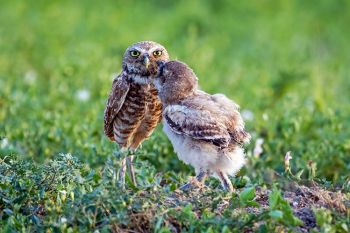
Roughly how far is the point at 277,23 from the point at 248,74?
10.9 feet

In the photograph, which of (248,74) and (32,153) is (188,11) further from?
(32,153)

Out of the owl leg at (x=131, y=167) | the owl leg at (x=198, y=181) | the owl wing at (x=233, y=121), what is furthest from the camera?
the owl leg at (x=131, y=167)

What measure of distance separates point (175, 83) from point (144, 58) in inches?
16.5

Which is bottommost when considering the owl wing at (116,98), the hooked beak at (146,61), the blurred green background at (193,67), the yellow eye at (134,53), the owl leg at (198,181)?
the owl leg at (198,181)

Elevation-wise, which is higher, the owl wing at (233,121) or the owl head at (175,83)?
the owl head at (175,83)

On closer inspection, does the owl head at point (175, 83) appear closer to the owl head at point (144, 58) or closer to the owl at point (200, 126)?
the owl at point (200, 126)

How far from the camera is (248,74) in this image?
12.0 m

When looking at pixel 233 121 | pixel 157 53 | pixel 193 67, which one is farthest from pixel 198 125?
pixel 193 67

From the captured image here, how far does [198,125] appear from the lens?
6488mm

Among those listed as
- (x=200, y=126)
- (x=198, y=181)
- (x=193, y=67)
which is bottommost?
(x=198, y=181)

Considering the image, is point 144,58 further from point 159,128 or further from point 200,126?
point 159,128

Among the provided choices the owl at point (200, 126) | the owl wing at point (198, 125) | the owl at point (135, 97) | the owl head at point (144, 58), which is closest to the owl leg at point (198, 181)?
the owl at point (200, 126)

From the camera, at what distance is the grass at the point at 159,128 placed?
5863 millimetres

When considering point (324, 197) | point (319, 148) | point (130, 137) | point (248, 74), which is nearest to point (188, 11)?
point (248, 74)
